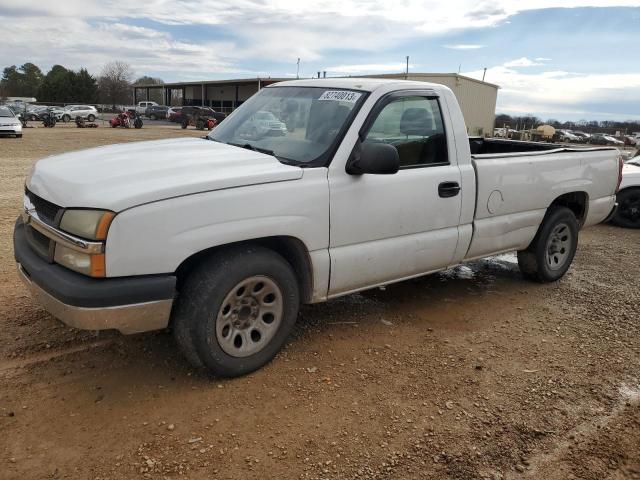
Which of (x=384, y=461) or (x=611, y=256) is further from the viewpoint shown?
(x=611, y=256)

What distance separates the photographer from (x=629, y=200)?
9531 millimetres

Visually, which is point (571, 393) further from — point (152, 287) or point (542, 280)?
point (152, 287)

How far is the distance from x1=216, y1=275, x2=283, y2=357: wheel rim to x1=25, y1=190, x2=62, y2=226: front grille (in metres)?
1.11

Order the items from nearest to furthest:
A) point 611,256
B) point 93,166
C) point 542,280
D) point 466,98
→ 1. point 93,166
2. point 542,280
3. point 611,256
4. point 466,98

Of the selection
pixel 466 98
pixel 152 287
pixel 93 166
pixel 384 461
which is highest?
pixel 466 98

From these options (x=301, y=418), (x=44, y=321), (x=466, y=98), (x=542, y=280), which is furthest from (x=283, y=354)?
(x=466, y=98)

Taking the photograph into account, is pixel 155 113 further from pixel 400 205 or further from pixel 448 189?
pixel 400 205

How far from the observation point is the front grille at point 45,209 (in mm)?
3146

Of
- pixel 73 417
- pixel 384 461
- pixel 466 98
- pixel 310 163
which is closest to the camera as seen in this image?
pixel 384 461

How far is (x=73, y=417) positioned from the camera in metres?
3.03

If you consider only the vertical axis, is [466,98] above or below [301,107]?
above

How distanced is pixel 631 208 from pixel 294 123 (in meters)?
7.86

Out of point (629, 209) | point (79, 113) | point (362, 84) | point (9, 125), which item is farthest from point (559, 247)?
point (79, 113)

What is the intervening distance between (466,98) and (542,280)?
35.7 m
